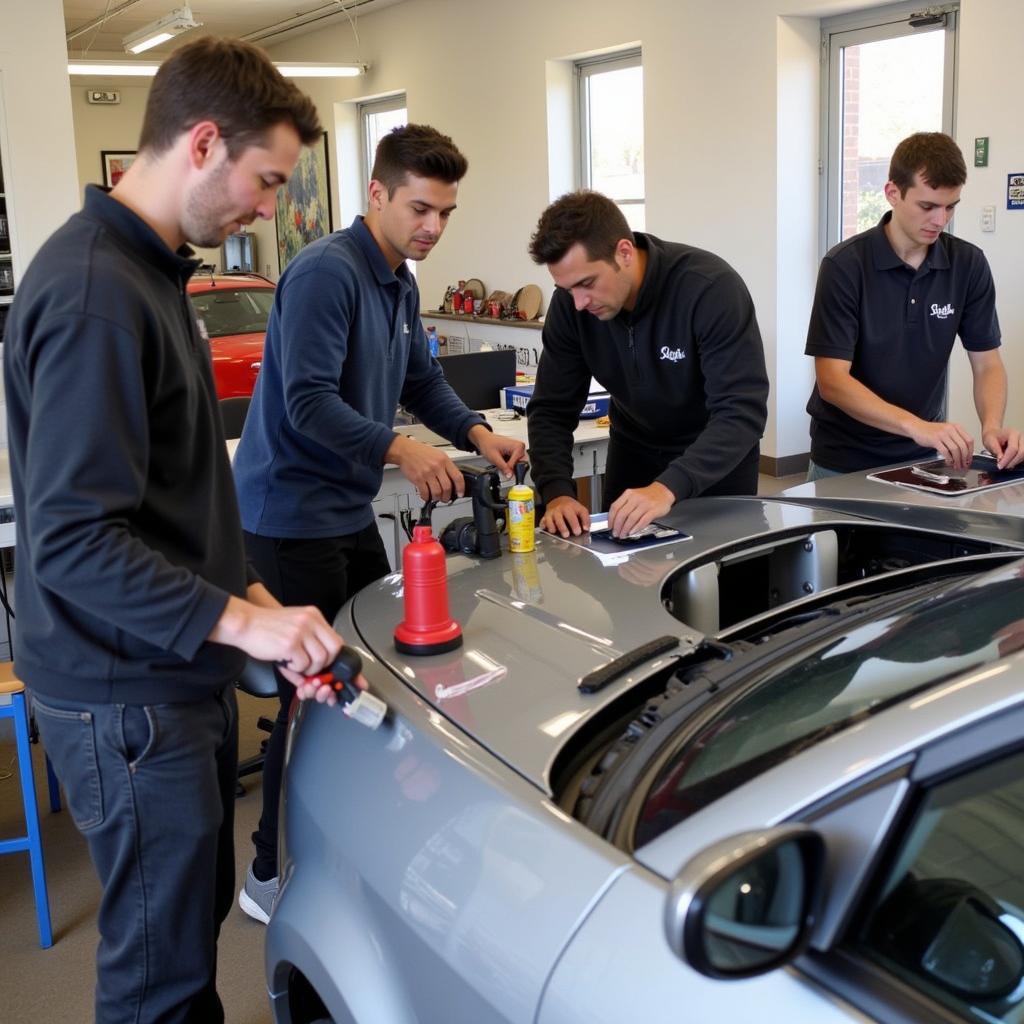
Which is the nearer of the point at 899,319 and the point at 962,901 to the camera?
the point at 962,901

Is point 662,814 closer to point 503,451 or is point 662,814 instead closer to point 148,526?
point 148,526

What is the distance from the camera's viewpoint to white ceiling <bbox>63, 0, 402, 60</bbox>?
423 inches

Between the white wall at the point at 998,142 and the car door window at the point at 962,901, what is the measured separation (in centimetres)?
511

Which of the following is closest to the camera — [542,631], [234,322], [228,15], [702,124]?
[542,631]

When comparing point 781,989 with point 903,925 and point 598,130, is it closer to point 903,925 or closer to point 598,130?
point 903,925

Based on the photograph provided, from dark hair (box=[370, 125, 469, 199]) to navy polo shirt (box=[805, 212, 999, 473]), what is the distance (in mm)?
1051

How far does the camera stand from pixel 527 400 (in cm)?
484

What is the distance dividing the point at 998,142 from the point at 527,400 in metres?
2.64

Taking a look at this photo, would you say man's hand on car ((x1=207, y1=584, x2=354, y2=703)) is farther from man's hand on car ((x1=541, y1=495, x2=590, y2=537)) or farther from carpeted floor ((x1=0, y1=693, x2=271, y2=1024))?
carpeted floor ((x1=0, y1=693, x2=271, y2=1024))

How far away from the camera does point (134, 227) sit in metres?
1.45

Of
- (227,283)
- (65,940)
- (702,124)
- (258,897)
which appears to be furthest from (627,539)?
(227,283)

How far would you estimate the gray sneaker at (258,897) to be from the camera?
256 cm

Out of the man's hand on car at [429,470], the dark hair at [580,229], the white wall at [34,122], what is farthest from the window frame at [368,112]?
the man's hand on car at [429,470]

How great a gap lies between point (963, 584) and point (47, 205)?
7.50 meters
